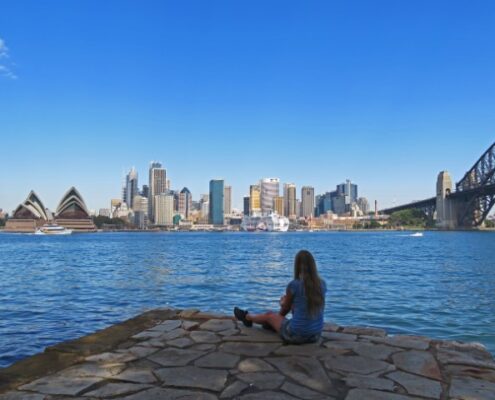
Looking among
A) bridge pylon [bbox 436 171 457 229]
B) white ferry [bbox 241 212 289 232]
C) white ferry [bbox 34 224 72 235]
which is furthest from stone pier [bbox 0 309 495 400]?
white ferry [bbox 241 212 289 232]

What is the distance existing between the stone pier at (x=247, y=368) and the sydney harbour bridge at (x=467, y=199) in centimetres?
10176

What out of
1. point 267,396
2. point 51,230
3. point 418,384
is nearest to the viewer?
point 267,396

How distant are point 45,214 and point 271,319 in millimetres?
129910

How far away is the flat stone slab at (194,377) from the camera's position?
10.5 feet

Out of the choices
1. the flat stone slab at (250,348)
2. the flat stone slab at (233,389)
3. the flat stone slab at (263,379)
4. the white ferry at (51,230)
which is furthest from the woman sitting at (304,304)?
the white ferry at (51,230)

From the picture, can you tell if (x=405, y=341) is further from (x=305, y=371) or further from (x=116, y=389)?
(x=116, y=389)

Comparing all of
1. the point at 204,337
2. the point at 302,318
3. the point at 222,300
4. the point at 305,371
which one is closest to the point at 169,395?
the point at 305,371

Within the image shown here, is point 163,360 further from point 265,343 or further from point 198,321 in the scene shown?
point 198,321

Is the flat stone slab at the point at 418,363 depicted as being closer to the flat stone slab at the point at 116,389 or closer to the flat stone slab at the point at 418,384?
the flat stone slab at the point at 418,384

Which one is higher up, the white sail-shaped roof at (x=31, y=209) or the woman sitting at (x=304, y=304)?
the white sail-shaped roof at (x=31, y=209)

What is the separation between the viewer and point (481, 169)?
11012cm

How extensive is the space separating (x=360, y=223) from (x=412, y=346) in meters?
174

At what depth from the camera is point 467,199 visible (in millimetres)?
103188

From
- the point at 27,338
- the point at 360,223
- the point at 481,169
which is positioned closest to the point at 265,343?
the point at 27,338
